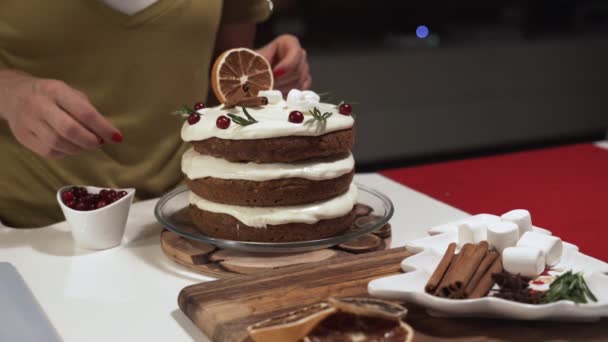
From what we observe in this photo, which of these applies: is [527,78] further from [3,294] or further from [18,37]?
[3,294]

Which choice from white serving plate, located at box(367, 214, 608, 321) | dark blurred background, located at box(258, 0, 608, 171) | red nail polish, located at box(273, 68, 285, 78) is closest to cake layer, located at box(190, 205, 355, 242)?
white serving plate, located at box(367, 214, 608, 321)

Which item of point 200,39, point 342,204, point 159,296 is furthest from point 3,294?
point 200,39

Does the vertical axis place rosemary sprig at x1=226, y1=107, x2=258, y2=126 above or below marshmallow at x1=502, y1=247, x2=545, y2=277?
above

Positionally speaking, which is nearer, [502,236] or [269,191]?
[502,236]

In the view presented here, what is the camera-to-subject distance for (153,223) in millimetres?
1723

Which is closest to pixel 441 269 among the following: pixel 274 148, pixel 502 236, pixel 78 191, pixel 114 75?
pixel 502 236

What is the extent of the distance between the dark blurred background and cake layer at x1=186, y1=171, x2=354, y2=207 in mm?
2666

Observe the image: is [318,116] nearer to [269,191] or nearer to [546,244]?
[269,191]

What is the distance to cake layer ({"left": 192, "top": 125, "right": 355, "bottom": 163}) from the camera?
1424mm

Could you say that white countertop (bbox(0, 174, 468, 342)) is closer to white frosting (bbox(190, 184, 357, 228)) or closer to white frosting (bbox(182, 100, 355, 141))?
white frosting (bbox(190, 184, 357, 228))

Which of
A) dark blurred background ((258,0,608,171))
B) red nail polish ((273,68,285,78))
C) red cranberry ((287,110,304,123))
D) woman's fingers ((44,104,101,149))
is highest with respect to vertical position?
red cranberry ((287,110,304,123))

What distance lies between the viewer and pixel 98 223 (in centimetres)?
151

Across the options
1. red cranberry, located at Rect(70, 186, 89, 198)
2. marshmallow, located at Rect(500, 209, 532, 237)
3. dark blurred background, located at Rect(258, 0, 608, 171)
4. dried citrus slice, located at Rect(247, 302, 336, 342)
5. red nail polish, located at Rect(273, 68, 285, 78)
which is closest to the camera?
dried citrus slice, located at Rect(247, 302, 336, 342)

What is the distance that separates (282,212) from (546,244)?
0.49m
